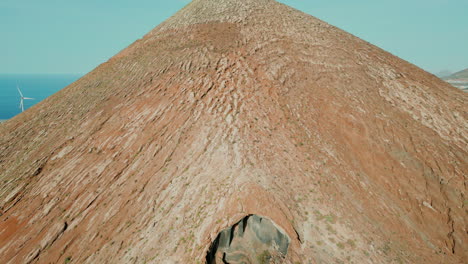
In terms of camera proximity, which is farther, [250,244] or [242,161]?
[242,161]

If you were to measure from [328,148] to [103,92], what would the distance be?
27.2 meters

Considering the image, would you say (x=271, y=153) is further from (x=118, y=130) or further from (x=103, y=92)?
(x=103, y=92)

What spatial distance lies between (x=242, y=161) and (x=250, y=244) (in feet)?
19.6

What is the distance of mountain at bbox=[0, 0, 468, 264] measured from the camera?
13.9m

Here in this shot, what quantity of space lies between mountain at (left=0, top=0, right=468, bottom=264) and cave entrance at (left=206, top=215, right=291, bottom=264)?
59 millimetres

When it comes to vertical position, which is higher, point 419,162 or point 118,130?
point 118,130

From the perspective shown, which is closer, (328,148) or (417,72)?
(328,148)

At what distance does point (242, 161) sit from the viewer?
1694 centimetres

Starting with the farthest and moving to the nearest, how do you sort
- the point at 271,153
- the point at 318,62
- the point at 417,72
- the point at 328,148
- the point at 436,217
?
1. the point at 417,72
2. the point at 318,62
3. the point at 328,148
4. the point at 271,153
5. the point at 436,217

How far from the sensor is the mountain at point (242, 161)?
13.9m

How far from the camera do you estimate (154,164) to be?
62.5 feet

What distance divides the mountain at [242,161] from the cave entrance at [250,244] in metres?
0.06

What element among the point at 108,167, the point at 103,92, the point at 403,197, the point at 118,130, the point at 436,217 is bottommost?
the point at 436,217

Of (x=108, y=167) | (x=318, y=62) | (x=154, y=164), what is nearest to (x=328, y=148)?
(x=318, y=62)
